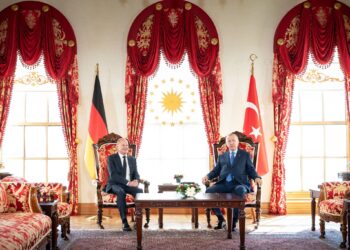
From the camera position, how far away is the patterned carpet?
5.23 metres

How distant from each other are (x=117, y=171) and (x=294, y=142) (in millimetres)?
3135

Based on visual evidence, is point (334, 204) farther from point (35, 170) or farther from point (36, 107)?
point (36, 107)

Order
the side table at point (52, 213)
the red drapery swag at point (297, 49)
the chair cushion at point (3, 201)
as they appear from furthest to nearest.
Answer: the red drapery swag at point (297, 49) → the side table at point (52, 213) → the chair cushion at point (3, 201)

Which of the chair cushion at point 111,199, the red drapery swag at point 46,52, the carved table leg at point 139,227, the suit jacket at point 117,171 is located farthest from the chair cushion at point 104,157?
the carved table leg at point 139,227

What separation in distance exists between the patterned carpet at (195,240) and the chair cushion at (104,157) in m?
0.97

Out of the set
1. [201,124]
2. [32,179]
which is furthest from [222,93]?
[32,179]

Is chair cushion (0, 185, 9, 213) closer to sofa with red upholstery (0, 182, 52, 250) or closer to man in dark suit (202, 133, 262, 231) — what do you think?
sofa with red upholstery (0, 182, 52, 250)

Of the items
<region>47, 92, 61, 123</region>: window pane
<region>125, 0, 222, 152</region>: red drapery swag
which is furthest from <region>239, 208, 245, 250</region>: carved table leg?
<region>47, 92, 61, 123</region>: window pane

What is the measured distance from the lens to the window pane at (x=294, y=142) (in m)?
7.98

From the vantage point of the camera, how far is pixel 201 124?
7.89 meters

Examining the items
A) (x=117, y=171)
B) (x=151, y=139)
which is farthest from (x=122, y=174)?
(x=151, y=139)

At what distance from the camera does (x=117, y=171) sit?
662 centimetres

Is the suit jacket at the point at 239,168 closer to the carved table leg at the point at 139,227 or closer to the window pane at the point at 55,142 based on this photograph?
the carved table leg at the point at 139,227

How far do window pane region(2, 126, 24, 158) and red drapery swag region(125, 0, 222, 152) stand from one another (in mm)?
1865
